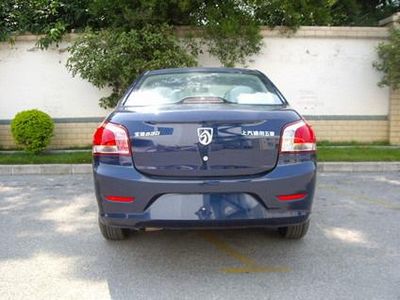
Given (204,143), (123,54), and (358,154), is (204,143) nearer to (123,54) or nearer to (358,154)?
(358,154)

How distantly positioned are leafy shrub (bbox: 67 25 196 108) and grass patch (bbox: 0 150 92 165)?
164 centimetres

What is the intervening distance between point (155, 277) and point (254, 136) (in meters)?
1.30

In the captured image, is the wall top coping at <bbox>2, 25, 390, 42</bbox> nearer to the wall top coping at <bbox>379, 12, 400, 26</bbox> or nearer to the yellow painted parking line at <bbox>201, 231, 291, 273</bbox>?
the wall top coping at <bbox>379, 12, 400, 26</bbox>

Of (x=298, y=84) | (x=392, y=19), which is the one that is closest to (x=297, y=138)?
(x=298, y=84)

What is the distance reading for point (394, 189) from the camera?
7.03m

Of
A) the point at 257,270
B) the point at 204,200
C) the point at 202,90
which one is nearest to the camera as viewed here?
the point at 204,200

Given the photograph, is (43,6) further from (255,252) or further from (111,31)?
(255,252)

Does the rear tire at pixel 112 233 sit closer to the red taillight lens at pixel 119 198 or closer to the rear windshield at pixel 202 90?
the red taillight lens at pixel 119 198

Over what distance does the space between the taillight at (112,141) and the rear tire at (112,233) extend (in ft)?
3.14

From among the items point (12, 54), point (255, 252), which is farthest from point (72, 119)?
point (255, 252)

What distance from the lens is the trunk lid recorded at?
11.6ft

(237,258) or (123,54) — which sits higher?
(123,54)

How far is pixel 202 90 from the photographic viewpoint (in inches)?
174

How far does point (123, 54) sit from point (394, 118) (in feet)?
20.0
